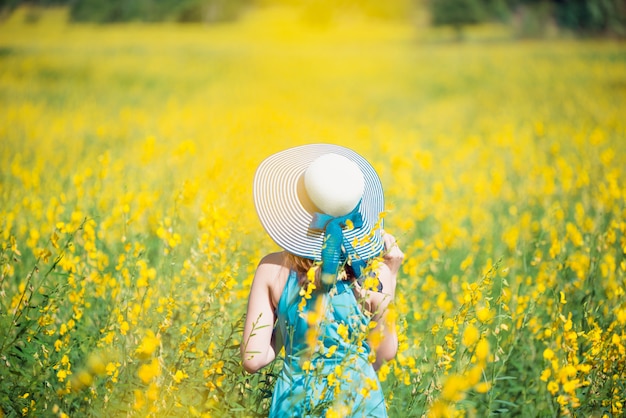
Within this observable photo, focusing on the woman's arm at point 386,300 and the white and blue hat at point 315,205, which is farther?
the woman's arm at point 386,300

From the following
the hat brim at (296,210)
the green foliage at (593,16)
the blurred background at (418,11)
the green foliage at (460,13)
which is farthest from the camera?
the green foliage at (460,13)

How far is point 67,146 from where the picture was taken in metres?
7.42

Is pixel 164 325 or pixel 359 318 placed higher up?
pixel 359 318

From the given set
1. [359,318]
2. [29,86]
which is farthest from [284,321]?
[29,86]

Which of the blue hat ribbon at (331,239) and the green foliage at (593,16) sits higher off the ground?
the blue hat ribbon at (331,239)

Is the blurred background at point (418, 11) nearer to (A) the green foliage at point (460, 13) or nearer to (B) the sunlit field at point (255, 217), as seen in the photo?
(A) the green foliage at point (460, 13)

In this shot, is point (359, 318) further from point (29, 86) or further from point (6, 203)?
point (29, 86)

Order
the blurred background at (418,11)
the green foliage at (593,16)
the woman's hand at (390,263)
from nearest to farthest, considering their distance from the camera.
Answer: the woman's hand at (390,263), the blurred background at (418,11), the green foliage at (593,16)

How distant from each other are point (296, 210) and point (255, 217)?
6.83 feet

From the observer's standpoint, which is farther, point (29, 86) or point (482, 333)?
point (29, 86)

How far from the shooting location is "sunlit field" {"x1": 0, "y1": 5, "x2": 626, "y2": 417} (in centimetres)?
231

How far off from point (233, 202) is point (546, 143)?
6.33 meters

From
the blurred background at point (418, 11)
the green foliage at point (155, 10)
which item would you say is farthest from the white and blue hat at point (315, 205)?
the green foliage at point (155, 10)

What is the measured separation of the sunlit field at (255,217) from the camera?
2309 mm
